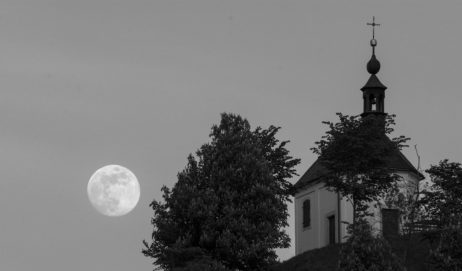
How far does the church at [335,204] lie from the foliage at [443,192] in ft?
10.6

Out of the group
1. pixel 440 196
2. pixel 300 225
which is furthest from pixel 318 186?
pixel 440 196

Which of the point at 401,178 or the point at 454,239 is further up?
the point at 401,178

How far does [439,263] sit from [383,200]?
19.1 m

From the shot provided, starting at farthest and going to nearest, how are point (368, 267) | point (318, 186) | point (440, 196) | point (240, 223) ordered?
point (318, 186), point (440, 196), point (240, 223), point (368, 267)

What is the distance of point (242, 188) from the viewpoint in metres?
80.7

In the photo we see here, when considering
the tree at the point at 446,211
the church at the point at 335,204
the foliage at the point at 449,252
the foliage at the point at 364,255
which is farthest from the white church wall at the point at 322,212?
the foliage at the point at 364,255

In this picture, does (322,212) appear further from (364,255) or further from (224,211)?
(364,255)

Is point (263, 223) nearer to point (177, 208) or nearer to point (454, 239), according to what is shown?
point (177, 208)

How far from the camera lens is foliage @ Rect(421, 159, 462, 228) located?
80562mm

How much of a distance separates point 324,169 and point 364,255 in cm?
2795

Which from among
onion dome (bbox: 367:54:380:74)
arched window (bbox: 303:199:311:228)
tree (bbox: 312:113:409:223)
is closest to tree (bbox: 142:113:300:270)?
tree (bbox: 312:113:409:223)

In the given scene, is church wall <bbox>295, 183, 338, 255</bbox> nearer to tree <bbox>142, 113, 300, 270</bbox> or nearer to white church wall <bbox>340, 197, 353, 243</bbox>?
white church wall <bbox>340, 197, 353, 243</bbox>

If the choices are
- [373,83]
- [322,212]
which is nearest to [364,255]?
[322,212]

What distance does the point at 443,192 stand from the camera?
277 ft
